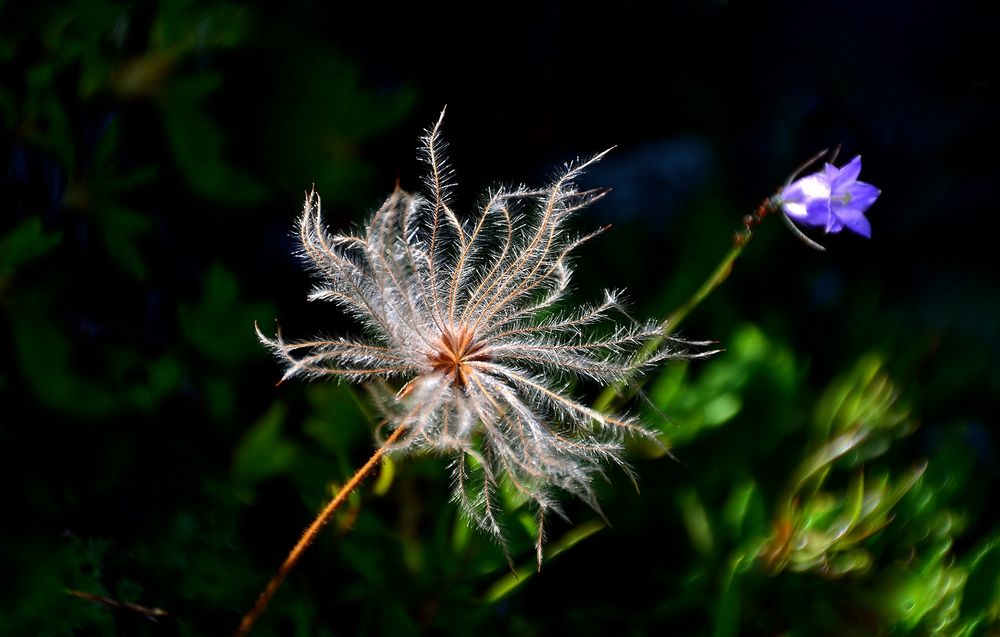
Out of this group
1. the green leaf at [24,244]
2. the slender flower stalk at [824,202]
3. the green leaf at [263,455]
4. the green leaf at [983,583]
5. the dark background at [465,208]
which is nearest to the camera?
the slender flower stalk at [824,202]

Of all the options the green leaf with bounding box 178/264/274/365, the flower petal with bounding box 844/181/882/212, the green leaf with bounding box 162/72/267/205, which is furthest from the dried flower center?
the green leaf with bounding box 162/72/267/205

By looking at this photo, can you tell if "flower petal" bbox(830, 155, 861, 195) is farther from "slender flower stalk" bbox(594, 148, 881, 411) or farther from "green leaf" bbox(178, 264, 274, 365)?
"green leaf" bbox(178, 264, 274, 365)

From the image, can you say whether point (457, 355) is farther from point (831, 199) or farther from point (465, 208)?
point (465, 208)

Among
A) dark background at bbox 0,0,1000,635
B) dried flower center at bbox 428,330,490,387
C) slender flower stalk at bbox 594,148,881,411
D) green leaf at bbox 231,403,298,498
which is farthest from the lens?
green leaf at bbox 231,403,298,498

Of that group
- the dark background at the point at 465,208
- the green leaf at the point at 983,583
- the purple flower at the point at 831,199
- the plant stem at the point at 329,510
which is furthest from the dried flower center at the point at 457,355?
the green leaf at the point at 983,583

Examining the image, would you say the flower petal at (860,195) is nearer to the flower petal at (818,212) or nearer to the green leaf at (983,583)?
the flower petal at (818,212)

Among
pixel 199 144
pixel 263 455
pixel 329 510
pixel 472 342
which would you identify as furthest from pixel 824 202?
pixel 199 144
